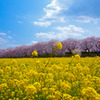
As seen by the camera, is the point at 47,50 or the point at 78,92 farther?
the point at 47,50

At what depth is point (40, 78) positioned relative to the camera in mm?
4750

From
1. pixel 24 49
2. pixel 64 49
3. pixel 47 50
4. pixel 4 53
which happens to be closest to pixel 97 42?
pixel 64 49

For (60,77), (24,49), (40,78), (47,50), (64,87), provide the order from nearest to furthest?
(64,87) < (40,78) < (60,77) < (47,50) < (24,49)

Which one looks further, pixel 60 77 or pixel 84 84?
pixel 60 77

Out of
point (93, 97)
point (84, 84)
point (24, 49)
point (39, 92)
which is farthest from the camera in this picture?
point (24, 49)

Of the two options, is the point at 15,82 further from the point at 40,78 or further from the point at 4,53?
the point at 4,53

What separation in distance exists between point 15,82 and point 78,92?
185 cm

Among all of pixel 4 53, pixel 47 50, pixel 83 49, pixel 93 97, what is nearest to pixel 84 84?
pixel 93 97

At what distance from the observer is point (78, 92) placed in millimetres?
3795

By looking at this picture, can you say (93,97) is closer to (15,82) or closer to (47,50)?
(15,82)

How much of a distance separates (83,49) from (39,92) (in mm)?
34165

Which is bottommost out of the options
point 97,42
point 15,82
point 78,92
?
point 78,92

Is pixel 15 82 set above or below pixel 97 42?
below

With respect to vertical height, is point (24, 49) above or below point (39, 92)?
above
